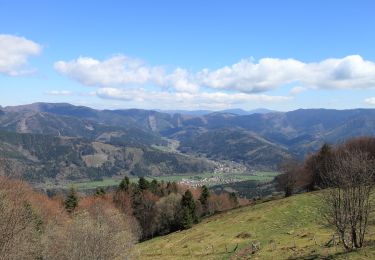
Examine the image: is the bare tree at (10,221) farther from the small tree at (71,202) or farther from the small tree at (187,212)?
the small tree at (71,202)

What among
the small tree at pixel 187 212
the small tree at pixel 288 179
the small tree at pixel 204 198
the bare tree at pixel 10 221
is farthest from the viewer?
the small tree at pixel 204 198

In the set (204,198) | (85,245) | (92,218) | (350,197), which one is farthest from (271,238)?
(204,198)

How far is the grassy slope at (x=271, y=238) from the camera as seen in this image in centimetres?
4056

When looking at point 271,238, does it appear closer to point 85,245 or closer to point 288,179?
point 85,245

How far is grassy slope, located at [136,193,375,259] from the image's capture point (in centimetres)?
4056

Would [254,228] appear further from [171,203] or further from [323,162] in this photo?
[323,162]

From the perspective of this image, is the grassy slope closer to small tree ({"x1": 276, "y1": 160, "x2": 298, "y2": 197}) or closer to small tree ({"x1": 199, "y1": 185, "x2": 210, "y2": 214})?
small tree ({"x1": 276, "y1": 160, "x2": 298, "y2": 197})

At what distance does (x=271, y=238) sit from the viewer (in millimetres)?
53281

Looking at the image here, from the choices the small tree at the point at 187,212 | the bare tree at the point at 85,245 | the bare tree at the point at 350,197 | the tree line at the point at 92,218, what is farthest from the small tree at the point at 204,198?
the bare tree at the point at 350,197

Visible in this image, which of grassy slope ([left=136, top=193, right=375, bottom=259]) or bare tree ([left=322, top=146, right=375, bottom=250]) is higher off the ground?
bare tree ([left=322, top=146, right=375, bottom=250])

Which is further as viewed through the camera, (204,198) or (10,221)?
(204,198)

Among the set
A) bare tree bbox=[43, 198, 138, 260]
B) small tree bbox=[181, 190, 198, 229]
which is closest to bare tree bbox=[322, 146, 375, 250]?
bare tree bbox=[43, 198, 138, 260]

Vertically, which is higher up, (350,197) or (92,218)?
(350,197)

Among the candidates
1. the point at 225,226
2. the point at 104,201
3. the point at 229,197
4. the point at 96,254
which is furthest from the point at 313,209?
the point at 229,197
